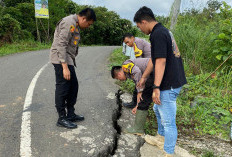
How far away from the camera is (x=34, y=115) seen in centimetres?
356

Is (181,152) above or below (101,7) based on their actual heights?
below

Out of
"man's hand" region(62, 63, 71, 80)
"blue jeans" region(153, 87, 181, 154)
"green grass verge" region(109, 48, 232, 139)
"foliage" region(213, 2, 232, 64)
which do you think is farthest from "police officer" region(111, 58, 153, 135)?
"foliage" region(213, 2, 232, 64)

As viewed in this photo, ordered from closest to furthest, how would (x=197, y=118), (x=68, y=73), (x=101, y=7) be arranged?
(x=68, y=73) < (x=197, y=118) < (x=101, y=7)

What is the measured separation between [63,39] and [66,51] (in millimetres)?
212

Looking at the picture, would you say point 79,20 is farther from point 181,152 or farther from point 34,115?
point 181,152

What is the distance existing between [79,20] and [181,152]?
8.01 feet

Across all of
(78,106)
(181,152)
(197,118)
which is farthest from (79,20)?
(197,118)

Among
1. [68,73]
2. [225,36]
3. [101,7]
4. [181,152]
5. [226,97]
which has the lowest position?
[181,152]

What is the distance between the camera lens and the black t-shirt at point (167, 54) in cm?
212

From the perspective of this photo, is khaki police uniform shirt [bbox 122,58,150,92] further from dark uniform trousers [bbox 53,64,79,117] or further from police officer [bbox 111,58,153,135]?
dark uniform trousers [bbox 53,64,79,117]

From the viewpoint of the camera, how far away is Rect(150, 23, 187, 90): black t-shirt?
212cm

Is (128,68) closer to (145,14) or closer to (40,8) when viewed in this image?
(145,14)

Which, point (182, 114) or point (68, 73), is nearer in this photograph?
point (68, 73)

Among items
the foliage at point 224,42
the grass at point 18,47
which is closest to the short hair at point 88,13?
the foliage at point 224,42
